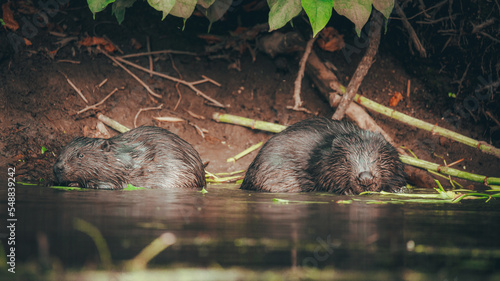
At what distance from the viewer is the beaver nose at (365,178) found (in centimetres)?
608

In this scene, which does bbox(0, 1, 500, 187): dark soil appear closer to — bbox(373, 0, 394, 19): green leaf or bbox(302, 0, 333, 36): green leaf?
bbox(373, 0, 394, 19): green leaf

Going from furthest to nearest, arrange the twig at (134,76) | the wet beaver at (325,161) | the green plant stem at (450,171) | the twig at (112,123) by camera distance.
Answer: the twig at (134,76) < the twig at (112,123) < the green plant stem at (450,171) < the wet beaver at (325,161)

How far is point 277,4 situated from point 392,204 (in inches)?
87.4

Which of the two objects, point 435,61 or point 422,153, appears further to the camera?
point 435,61

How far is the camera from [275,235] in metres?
2.96

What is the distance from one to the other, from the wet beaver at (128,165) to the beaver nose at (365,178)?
6.28 ft

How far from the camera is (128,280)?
6.44ft

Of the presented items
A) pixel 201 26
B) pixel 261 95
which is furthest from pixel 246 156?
pixel 201 26

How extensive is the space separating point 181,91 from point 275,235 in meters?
6.57

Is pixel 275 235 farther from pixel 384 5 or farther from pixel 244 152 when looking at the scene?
pixel 244 152

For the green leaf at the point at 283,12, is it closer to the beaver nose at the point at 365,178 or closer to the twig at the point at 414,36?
the beaver nose at the point at 365,178

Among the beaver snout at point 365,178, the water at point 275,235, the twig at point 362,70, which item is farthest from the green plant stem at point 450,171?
the water at point 275,235

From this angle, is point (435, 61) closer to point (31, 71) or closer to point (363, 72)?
point (363, 72)

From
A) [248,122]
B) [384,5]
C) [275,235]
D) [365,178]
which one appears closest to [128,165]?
[248,122]
